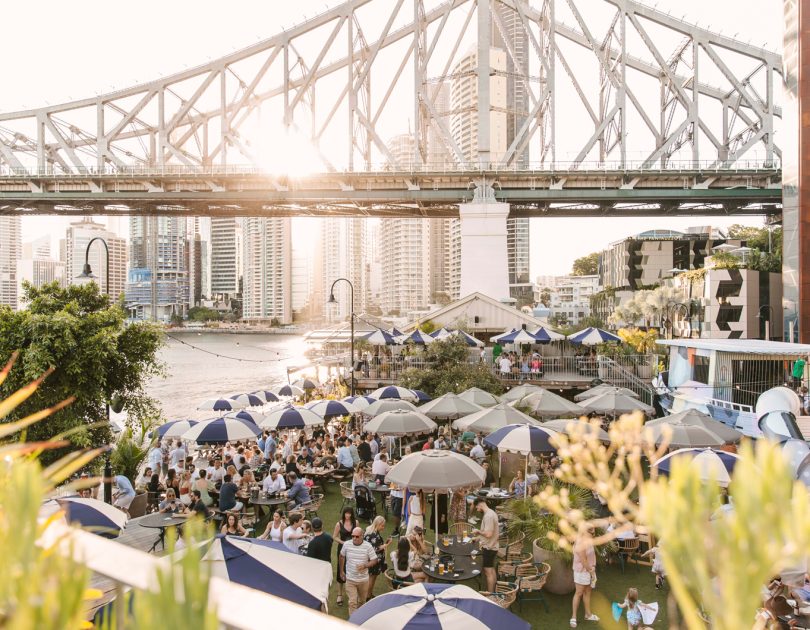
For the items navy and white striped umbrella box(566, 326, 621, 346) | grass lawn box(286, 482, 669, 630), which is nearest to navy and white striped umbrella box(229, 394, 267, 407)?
navy and white striped umbrella box(566, 326, 621, 346)

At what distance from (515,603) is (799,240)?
21753 millimetres

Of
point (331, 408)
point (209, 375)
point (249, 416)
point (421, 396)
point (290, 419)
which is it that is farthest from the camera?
point (209, 375)

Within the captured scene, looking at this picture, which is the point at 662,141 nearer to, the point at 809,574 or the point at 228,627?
the point at 809,574

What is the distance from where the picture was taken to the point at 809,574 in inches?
275

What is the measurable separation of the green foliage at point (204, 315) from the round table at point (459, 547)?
464 feet

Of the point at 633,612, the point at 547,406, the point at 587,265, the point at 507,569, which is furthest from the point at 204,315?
the point at 633,612

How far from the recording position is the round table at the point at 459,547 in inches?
333

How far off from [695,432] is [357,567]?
22.1 ft

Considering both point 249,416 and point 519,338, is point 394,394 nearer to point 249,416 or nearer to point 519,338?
point 249,416

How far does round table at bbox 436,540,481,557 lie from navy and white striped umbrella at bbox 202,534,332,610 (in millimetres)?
2666

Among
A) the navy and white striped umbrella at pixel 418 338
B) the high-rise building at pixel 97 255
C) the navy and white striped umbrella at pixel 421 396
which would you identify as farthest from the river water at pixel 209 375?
the high-rise building at pixel 97 255

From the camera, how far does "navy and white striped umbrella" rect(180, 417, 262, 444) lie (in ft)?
41.5

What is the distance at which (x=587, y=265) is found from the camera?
141250 millimetres

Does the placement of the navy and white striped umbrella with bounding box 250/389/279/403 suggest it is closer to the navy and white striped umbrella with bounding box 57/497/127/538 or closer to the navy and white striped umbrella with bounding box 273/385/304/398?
the navy and white striped umbrella with bounding box 273/385/304/398
